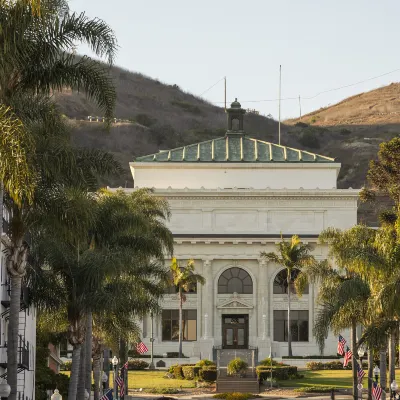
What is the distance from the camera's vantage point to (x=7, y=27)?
96.1 ft

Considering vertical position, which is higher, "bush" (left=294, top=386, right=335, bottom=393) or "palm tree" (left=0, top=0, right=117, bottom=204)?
"palm tree" (left=0, top=0, right=117, bottom=204)

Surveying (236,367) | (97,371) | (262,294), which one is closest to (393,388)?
(97,371)

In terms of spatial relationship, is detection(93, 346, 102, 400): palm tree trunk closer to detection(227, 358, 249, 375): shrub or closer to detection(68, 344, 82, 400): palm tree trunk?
detection(68, 344, 82, 400): palm tree trunk

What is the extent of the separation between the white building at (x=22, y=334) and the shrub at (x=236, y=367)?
27728mm

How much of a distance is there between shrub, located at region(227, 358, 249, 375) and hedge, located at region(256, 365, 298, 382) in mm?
1044

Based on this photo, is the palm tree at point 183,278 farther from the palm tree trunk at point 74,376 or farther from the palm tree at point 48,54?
the palm tree at point 48,54

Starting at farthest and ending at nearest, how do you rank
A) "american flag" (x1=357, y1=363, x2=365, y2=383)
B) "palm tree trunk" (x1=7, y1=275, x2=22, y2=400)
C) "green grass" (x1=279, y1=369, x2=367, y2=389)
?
"green grass" (x1=279, y1=369, x2=367, y2=389)
"american flag" (x1=357, y1=363, x2=365, y2=383)
"palm tree trunk" (x1=7, y1=275, x2=22, y2=400)

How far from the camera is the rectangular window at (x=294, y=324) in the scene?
Answer: 107 metres

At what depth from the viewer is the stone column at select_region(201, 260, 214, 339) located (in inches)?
4200

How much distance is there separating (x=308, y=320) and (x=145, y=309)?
54845mm

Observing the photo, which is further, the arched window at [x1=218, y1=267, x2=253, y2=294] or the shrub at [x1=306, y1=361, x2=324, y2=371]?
the arched window at [x1=218, y1=267, x2=253, y2=294]

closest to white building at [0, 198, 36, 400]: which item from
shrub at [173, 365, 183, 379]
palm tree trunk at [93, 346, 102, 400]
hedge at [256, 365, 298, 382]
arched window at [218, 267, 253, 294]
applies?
palm tree trunk at [93, 346, 102, 400]

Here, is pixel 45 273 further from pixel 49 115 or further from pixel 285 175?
pixel 285 175

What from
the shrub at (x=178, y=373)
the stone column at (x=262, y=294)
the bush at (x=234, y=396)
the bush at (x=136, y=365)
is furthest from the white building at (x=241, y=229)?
the bush at (x=234, y=396)
